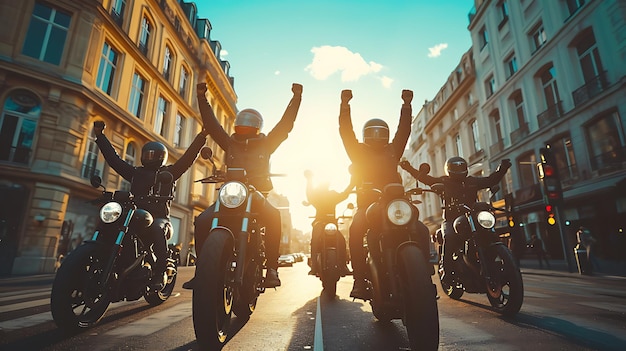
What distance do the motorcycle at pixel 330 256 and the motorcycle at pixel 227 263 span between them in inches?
81.5

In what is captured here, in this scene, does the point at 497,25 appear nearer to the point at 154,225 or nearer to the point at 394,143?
the point at 394,143

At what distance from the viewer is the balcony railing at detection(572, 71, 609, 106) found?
522 inches

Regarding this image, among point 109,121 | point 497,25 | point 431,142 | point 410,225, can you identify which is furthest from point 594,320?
point 431,142

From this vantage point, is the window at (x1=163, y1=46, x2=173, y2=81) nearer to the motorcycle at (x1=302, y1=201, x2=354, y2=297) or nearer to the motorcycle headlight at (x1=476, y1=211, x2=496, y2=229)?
the motorcycle at (x1=302, y1=201, x2=354, y2=297)

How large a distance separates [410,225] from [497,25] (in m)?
25.9

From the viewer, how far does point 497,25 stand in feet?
71.6

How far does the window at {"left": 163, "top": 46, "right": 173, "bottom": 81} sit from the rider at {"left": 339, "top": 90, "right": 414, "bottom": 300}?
23261 millimetres

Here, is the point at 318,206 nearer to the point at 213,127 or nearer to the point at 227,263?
the point at 213,127

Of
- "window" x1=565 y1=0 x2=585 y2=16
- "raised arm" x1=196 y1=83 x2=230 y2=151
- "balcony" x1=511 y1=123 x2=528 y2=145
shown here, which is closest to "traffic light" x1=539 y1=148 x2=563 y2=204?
"balcony" x1=511 y1=123 x2=528 y2=145

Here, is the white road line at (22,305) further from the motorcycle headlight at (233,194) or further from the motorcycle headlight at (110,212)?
the motorcycle headlight at (233,194)

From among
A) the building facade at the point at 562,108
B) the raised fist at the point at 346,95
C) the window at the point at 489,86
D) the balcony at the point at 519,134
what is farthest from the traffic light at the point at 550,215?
the window at the point at 489,86

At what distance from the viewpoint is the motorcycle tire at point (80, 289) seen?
7.73ft

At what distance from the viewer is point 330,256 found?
4887mm

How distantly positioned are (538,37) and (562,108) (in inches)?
221
